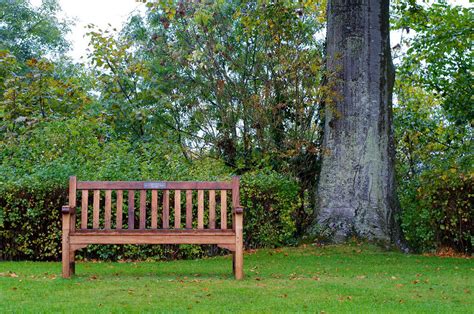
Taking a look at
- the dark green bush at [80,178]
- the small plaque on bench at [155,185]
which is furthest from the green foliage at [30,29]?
the small plaque on bench at [155,185]

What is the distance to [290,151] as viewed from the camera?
1244 centimetres

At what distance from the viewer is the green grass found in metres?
5.96

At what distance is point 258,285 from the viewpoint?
23.9ft

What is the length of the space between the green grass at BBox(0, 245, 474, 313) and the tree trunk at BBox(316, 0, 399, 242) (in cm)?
87

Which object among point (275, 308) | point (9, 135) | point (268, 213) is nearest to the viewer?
point (275, 308)

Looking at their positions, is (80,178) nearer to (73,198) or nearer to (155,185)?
(73,198)

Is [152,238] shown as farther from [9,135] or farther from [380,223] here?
[9,135]

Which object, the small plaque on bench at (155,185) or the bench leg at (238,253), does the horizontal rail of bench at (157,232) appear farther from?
the small plaque on bench at (155,185)

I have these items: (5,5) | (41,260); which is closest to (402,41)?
(41,260)

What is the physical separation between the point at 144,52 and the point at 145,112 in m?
4.23

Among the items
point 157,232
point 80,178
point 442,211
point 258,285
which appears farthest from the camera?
point 442,211

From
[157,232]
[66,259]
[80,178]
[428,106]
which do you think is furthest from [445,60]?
[66,259]

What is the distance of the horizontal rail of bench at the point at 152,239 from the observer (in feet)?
25.7

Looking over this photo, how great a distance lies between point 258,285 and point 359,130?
4.73 m
